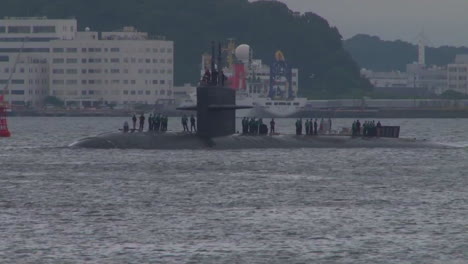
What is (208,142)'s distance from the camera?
165 feet

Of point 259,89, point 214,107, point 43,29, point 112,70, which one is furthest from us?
point 43,29

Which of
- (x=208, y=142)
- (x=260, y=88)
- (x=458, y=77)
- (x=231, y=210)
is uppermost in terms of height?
(x=458, y=77)

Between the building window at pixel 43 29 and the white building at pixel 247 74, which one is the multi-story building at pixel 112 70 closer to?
the building window at pixel 43 29

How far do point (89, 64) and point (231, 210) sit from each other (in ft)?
399

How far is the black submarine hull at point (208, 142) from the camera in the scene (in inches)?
1997

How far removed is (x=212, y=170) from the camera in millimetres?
43812

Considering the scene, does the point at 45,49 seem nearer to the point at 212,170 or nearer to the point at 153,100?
the point at 153,100

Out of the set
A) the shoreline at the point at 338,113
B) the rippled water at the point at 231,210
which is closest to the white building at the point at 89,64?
the shoreline at the point at 338,113

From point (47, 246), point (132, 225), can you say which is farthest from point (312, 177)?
point (47, 246)

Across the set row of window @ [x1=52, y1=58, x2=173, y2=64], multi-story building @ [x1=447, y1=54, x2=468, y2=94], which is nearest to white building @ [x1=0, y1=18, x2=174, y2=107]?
row of window @ [x1=52, y1=58, x2=173, y2=64]

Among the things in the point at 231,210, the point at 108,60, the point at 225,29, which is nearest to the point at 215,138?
the point at 231,210

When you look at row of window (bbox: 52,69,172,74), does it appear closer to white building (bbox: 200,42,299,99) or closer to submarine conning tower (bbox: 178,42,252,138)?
white building (bbox: 200,42,299,99)

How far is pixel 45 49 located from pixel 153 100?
50.2ft

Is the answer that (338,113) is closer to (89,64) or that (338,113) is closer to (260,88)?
(260,88)
